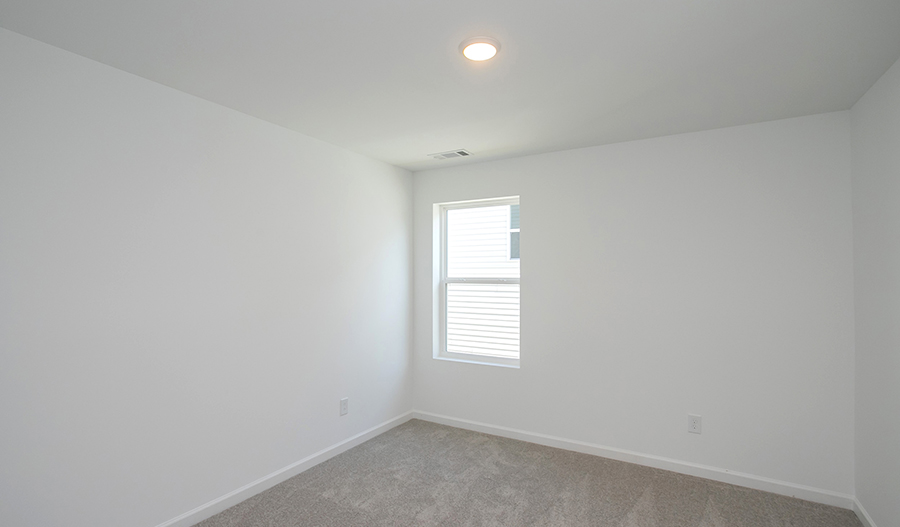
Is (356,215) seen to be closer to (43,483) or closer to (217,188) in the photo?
(217,188)

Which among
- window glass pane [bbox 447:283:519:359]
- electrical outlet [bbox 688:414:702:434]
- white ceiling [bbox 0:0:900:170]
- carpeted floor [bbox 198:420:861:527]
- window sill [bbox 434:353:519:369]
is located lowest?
carpeted floor [bbox 198:420:861:527]

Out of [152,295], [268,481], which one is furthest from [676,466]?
[152,295]

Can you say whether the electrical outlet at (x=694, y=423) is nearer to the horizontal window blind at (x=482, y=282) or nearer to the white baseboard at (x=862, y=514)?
the white baseboard at (x=862, y=514)

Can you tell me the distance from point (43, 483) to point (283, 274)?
5.18ft

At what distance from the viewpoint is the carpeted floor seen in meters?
2.60

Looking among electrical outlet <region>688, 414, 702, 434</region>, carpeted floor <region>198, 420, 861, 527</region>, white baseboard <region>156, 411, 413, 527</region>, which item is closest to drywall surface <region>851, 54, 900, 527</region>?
carpeted floor <region>198, 420, 861, 527</region>

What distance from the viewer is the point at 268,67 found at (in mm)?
2227

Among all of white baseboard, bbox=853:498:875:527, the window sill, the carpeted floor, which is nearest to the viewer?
white baseboard, bbox=853:498:875:527

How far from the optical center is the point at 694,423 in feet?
10.4

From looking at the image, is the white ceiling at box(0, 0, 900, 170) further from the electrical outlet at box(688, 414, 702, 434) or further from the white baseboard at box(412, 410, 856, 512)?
the white baseboard at box(412, 410, 856, 512)

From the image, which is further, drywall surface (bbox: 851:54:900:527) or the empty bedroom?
drywall surface (bbox: 851:54:900:527)

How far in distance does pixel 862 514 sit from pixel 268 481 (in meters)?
3.48

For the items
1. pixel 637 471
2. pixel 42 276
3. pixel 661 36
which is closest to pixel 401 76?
pixel 661 36

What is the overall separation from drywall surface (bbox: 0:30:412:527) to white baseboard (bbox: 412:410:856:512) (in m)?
1.22
